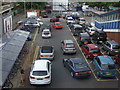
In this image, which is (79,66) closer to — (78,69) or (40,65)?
(78,69)

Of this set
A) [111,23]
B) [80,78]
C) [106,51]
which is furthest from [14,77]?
[111,23]

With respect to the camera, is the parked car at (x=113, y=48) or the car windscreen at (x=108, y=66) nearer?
the car windscreen at (x=108, y=66)

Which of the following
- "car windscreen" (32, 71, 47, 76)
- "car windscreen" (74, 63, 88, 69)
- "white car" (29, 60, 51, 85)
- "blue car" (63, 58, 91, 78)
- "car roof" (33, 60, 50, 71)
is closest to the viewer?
"white car" (29, 60, 51, 85)

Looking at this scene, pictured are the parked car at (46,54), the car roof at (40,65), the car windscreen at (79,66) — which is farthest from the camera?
the parked car at (46,54)

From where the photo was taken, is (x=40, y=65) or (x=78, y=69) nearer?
(x=40, y=65)

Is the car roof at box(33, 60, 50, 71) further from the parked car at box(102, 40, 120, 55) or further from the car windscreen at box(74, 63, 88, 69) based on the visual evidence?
the parked car at box(102, 40, 120, 55)

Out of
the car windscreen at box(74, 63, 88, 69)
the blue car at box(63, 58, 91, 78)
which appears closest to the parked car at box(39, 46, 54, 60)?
the blue car at box(63, 58, 91, 78)

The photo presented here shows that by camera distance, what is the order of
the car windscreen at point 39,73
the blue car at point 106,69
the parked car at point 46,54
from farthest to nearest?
1. the parked car at point 46,54
2. the blue car at point 106,69
3. the car windscreen at point 39,73

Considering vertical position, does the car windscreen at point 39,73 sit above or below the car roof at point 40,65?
below

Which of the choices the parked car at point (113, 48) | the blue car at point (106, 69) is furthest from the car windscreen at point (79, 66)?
the parked car at point (113, 48)

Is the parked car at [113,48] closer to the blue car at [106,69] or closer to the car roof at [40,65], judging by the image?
the blue car at [106,69]

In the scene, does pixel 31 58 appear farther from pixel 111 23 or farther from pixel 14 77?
pixel 111 23

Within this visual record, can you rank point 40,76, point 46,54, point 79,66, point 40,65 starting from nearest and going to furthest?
point 40,76, point 40,65, point 79,66, point 46,54

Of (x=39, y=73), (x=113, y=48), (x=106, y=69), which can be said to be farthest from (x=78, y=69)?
(x=113, y=48)
